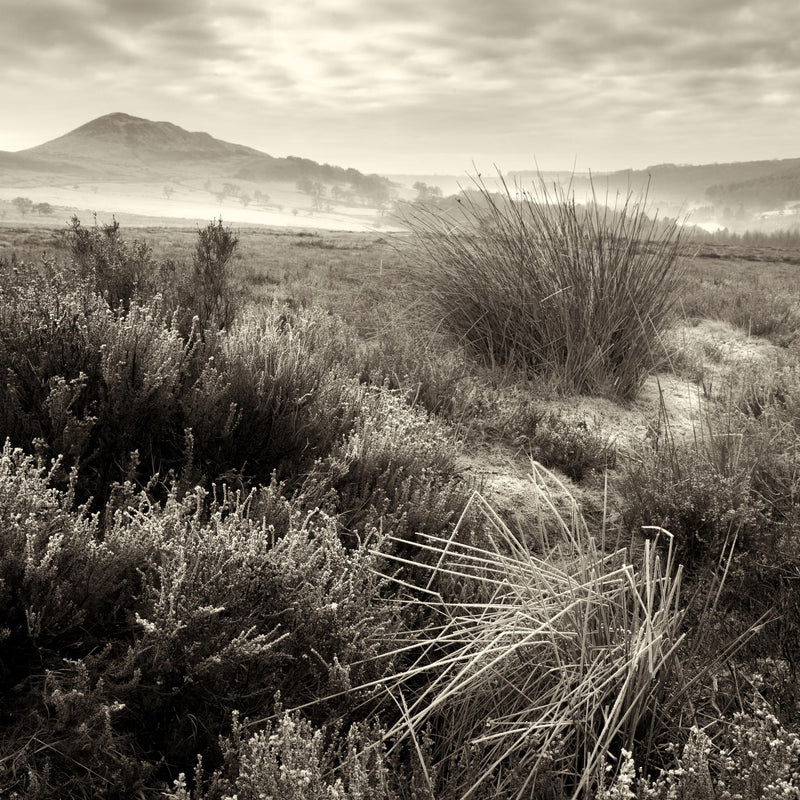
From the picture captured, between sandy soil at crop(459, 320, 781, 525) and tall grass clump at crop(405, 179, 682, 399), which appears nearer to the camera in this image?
sandy soil at crop(459, 320, 781, 525)

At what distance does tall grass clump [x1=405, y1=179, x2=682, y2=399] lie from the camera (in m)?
4.60

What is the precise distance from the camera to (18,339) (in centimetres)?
240

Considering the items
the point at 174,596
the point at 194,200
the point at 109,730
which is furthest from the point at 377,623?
the point at 194,200

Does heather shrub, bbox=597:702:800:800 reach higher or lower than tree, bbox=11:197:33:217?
lower

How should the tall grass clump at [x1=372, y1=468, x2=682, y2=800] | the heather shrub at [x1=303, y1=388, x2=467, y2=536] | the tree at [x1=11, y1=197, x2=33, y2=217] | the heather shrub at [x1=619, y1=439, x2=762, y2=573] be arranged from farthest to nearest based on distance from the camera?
the tree at [x1=11, y1=197, x2=33, y2=217] < the heather shrub at [x1=619, y1=439, x2=762, y2=573] < the heather shrub at [x1=303, y1=388, x2=467, y2=536] < the tall grass clump at [x1=372, y1=468, x2=682, y2=800]

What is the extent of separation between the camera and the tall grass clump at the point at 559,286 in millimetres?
4598

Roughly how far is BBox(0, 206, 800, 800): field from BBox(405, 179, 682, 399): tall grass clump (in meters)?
0.10

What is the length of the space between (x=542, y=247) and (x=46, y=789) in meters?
4.42

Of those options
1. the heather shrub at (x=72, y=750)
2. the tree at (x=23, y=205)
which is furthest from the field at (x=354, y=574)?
the tree at (x=23, y=205)

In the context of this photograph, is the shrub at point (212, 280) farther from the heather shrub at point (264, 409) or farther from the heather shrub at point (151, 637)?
the heather shrub at point (151, 637)

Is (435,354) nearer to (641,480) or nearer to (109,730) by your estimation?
(641,480)

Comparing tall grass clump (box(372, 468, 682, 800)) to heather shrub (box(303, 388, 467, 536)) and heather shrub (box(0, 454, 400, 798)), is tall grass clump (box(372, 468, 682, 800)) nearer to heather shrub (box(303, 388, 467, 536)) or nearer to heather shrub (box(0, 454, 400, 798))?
heather shrub (box(0, 454, 400, 798))

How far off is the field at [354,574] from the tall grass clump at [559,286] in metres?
0.10

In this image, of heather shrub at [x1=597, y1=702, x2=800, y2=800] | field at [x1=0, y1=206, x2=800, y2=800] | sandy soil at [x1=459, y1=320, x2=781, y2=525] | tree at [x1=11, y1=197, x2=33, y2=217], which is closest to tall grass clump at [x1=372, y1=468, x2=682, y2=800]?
field at [x1=0, y1=206, x2=800, y2=800]
